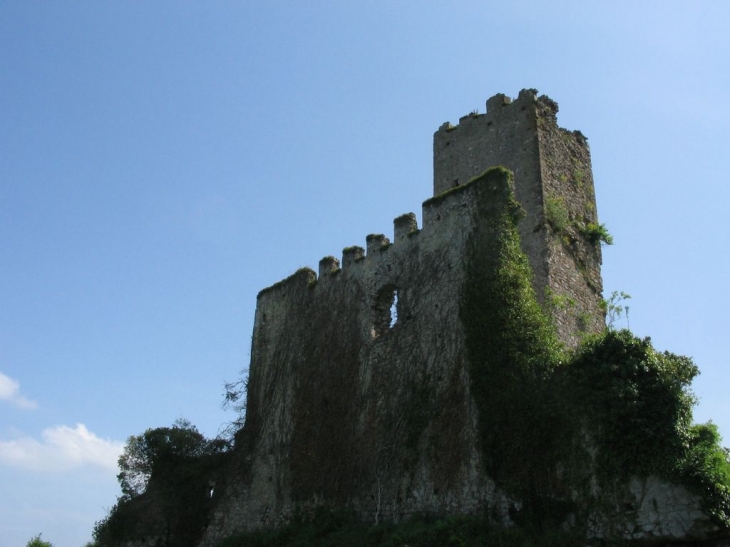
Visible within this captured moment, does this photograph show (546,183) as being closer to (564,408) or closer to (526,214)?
(526,214)

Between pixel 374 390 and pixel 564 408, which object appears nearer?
pixel 564 408

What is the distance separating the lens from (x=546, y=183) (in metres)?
21.3

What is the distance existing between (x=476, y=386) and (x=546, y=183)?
760cm

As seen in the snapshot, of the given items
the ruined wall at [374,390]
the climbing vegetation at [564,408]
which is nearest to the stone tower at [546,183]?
the climbing vegetation at [564,408]

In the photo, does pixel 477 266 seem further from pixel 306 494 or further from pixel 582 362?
pixel 306 494

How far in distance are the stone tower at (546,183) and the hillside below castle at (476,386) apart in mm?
62

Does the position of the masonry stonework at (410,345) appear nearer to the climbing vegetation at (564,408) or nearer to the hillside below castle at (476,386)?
the hillside below castle at (476,386)

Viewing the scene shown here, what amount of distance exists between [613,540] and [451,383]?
5052mm

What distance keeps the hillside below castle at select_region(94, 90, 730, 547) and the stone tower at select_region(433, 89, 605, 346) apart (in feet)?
0.20

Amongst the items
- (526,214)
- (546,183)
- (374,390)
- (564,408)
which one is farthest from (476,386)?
(546,183)

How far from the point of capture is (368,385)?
19094 millimetres

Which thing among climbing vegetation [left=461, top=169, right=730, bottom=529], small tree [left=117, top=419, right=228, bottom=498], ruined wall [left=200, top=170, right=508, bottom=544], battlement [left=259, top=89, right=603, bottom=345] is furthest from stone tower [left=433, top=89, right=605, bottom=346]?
small tree [left=117, top=419, right=228, bottom=498]

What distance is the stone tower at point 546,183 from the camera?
19.9 meters

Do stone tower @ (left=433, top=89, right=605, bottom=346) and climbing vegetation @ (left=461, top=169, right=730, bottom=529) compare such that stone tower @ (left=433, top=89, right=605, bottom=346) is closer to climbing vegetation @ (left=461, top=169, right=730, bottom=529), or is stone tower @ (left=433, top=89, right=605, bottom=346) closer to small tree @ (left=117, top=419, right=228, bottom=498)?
climbing vegetation @ (left=461, top=169, right=730, bottom=529)
